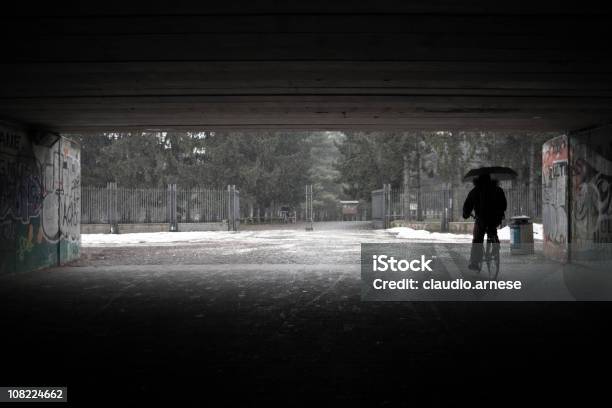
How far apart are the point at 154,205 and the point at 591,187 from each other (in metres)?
22.3

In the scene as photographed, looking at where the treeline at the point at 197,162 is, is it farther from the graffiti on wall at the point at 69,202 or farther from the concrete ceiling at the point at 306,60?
the concrete ceiling at the point at 306,60

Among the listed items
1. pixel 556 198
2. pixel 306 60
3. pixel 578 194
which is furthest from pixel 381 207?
pixel 306 60

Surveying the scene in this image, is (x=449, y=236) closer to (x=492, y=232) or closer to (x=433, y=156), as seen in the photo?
(x=492, y=232)

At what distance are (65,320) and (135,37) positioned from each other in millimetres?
3939

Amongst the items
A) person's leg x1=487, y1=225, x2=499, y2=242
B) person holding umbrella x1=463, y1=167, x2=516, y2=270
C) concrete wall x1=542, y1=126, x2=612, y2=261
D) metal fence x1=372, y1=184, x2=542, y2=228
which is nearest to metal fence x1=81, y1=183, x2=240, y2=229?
metal fence x1=372, y1=184, x2=542, y2=228

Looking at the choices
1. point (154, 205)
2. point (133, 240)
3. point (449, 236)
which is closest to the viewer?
point (133, 240)

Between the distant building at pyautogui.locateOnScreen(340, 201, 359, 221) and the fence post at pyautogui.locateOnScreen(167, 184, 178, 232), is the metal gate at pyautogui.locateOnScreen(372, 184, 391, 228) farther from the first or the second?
the fence post at pyautogui.locateOnScreen(167, 184, 178, 232)

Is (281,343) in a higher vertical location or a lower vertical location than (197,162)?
lower

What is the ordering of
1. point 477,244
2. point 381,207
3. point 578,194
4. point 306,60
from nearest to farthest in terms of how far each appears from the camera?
point 306,60 → point 477,244 → point 578,194 → point 381,207

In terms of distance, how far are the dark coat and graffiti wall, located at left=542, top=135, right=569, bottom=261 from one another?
511 centimetres

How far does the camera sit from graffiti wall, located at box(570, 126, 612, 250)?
37.4 ft

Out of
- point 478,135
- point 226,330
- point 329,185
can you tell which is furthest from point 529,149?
point 329,185

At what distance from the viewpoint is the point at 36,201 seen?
11.8 meters

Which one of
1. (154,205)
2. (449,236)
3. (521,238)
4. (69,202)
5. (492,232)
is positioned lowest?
(449,236)
